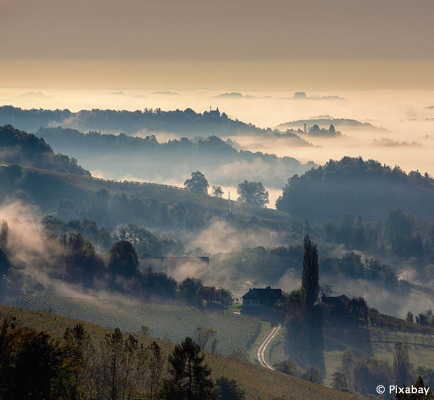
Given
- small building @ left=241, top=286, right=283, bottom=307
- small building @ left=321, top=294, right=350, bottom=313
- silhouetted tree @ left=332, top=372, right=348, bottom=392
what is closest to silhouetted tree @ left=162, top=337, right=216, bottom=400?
silhouetted tree @ left=332, top=372, right=348, bottom=392

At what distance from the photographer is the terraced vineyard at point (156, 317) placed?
125125 millimetres

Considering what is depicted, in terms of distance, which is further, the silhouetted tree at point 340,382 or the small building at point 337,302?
the small building at point 337,302

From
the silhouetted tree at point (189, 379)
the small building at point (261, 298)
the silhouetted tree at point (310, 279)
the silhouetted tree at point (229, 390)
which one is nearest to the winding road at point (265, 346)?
the silhouetted tree at point (310, 279)

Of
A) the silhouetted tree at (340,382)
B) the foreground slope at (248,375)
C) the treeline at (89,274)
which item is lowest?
the silhouetted tree at (340,382)

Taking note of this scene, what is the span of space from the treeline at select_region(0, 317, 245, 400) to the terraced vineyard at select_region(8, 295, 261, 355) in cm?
6090

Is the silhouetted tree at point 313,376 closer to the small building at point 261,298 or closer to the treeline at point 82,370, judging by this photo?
the small building at point 261,298

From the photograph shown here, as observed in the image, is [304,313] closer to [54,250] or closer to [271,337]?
[271,337]

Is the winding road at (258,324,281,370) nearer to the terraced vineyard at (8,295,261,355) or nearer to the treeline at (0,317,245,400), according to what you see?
the terraced vineyard at (8,295,261,355)

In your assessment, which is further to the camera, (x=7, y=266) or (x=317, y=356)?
(x=7, y=266)

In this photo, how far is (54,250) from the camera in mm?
160750

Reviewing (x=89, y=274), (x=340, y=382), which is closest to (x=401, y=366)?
(x=340, y=382)

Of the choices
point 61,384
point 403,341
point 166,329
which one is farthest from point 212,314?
point 61,384

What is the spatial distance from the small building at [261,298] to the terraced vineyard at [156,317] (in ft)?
25.9

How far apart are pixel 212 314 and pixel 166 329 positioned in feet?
50.4
